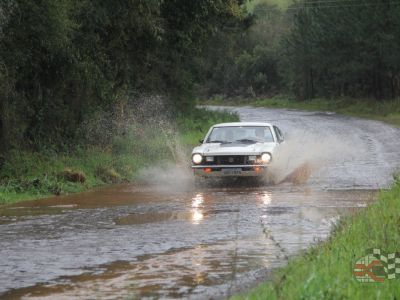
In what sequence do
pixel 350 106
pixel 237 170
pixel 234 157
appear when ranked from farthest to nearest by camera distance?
pixel 350 106 < pixel 234 157 < pixel 237 170

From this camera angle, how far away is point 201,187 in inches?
698

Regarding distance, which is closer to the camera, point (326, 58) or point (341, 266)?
point (341, 266)

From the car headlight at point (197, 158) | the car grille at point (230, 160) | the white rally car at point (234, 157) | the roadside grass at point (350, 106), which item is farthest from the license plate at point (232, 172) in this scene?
the roadside grass at point (350, 106)

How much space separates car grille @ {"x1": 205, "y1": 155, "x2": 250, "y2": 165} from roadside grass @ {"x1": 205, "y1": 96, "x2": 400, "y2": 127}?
25205 mm

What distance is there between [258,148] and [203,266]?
354 inches

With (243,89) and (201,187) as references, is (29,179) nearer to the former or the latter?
(201,187)

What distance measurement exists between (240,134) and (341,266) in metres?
11.6

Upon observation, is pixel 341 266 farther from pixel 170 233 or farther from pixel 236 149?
pixel 236 149

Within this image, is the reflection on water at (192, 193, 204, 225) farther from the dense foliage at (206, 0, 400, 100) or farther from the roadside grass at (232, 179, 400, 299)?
the dense foliage at (206, 0, 400, 100)

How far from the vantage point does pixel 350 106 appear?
66.3 meters

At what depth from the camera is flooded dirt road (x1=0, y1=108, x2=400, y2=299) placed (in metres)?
8.24

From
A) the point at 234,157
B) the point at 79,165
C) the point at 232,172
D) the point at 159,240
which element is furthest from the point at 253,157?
the point at 159,240

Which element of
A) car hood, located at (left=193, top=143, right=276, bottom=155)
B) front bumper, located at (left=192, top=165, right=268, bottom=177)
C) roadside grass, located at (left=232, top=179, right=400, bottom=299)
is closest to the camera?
roadside grass, located at (left=232, top=179, right=400, bottom=299)

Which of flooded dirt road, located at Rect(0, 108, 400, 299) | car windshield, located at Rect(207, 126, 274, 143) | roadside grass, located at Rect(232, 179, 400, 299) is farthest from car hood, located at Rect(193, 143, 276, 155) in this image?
roadside grass, located at Rect(232, 179, 400, 299)
